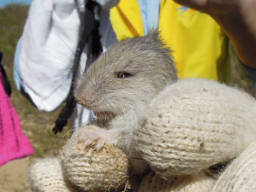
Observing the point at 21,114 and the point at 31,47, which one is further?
the point at 21,114

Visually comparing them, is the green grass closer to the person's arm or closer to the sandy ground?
the sandy ground

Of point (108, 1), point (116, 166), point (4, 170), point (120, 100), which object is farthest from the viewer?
Result: point (4, 170)

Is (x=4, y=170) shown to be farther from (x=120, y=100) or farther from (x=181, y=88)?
(x=181, y=88)

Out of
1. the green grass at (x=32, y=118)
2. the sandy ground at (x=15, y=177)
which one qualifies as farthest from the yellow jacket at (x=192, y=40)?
the sandy ground at (x=15, y=177)

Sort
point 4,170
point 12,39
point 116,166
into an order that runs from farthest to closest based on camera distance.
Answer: point 12,39, point 4,170, point 116,166

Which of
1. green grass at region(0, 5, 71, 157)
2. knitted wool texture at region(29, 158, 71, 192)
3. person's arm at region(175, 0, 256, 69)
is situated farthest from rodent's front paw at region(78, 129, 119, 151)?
green grass at region(0, 5, 71, 157)

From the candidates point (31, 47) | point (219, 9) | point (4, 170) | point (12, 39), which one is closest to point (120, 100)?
point (219, 9)

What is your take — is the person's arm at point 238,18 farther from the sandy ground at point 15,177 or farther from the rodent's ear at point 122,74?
the sandy ground at point 15,177
